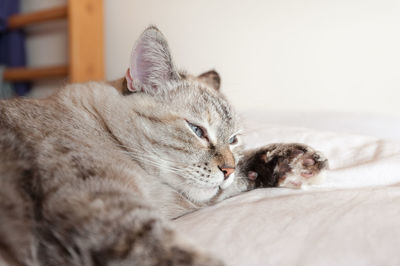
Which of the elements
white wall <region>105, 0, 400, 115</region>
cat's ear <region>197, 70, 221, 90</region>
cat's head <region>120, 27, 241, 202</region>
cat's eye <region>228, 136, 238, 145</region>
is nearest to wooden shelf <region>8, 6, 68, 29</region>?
white wall <region>105, 0, 400, 115</region>

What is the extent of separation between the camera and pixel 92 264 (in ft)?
1.97

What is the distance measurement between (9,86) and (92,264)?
9.61 ft

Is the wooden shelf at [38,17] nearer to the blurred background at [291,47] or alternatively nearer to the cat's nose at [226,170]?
the blurred background at [291,47]

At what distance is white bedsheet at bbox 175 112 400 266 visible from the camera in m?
0.61

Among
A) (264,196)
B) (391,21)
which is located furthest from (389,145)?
→ (391,21)

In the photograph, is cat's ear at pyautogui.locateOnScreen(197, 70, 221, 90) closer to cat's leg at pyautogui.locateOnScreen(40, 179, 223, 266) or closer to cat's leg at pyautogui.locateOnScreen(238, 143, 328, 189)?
cat's leg at pyautogui.locateOnScreen(238, 143, 328, 189)

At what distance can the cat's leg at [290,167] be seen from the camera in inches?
39.6

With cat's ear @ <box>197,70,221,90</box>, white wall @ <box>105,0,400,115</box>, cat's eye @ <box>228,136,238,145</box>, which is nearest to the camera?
cat's eye @ <box>228,136,238,145</box>

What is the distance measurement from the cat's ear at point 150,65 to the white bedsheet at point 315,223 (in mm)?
415

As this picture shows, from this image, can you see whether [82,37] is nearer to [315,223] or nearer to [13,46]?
[13,46]

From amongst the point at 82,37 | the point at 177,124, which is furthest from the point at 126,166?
the point at 82,37

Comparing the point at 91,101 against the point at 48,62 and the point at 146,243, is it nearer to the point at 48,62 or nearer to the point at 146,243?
the point at 146,243

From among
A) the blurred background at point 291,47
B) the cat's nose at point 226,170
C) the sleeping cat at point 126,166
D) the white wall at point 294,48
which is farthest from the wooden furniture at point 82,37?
the cat's nose at point 226,170

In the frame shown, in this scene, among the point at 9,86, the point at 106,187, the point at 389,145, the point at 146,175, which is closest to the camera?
the point at 106,187
